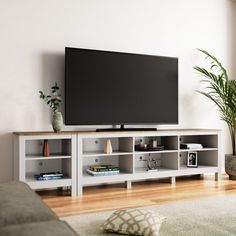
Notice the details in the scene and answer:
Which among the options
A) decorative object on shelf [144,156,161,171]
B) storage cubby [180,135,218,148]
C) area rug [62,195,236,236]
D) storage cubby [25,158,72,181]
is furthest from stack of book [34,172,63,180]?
storage cubby [180,135,218,148]

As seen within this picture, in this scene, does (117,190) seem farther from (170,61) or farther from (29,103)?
(170,61)

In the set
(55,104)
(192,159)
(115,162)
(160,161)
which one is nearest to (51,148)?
(55,104)

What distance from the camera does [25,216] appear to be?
1601mm

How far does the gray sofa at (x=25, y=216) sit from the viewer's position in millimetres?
1354

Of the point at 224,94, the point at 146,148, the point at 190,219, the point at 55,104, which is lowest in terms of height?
the point at 190,219

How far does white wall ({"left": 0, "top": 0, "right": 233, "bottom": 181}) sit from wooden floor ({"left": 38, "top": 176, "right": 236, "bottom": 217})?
771 millimetres

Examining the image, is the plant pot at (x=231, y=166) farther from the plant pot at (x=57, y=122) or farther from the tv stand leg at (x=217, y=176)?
the plant pot at (x=57, y=122)

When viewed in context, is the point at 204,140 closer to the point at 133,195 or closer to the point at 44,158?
the point at 133,195

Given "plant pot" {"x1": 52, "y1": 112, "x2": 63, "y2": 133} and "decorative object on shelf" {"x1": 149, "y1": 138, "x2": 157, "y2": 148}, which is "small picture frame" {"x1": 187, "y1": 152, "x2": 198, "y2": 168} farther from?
"plant pot" {"x1": 52, "y1": 112, "x2": 63, "y2": 133}

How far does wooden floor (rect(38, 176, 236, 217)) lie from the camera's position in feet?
10.6

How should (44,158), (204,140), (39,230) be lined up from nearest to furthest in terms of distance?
(39,230)
(44,158)
(204,140)

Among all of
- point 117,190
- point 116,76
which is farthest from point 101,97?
point 117,190

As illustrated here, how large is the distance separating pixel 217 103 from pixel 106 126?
5.23 ft

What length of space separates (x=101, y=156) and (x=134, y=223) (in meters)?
2.03
